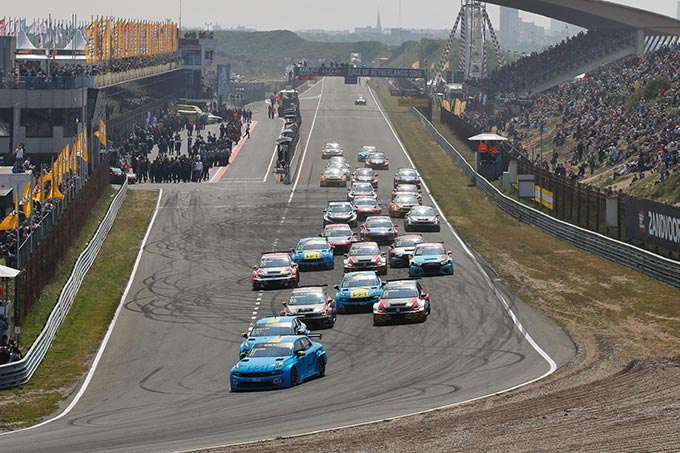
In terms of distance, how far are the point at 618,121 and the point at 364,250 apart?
35.9 meters

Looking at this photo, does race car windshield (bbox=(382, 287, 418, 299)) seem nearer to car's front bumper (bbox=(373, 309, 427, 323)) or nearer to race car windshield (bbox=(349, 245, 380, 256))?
car's front bumper (bbox=(373, 309, 427, 323))

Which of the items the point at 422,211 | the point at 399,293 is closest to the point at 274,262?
the point at 399,293

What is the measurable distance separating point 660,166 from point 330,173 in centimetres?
2126

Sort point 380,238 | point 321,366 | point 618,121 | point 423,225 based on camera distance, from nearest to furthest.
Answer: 1. point 321,366
2. point 380,238
3. point 423,225
4. point 618,121

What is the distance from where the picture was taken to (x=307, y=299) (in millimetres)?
35156

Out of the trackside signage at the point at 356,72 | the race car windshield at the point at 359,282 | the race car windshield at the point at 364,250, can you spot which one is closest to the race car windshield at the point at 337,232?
the race car windshield at the point at 364,250

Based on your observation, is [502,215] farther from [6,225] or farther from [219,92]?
[219,92]

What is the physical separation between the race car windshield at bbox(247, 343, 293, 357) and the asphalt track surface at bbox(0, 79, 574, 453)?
81 cm

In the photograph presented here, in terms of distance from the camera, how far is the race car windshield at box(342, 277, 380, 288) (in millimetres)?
37638

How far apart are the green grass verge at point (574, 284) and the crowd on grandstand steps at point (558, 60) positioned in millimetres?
55286

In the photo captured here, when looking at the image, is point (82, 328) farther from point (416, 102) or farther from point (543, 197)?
point (416, 102)

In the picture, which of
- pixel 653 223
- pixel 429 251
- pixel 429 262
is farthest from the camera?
pixel 429 251

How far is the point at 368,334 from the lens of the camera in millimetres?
33750

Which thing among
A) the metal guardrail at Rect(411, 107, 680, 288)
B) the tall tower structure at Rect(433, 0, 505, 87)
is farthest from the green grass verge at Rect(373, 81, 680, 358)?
the tall tower structure at Rect(433, 0, 505, 87)
